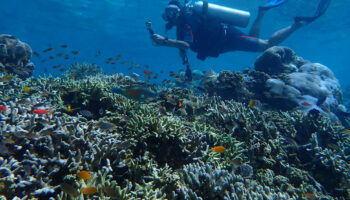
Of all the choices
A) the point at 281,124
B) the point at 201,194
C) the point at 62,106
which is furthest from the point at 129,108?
the point at 281,124

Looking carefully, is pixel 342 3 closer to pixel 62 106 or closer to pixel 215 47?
pixel 215 47

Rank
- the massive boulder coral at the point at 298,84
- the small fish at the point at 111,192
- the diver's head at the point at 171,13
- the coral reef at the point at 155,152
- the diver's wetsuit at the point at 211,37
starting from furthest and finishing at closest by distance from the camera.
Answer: the diver's wetsuit at the point at 211,37
the diver's head at the point at 171,13
the massive boulder coral at the point at 298,84
the coral reef at the point at 155,152
the small fish at the point at 111,192

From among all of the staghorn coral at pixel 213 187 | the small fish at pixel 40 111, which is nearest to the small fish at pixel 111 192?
the staghorn coral at pixel 213 187

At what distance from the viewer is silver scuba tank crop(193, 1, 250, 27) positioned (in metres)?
10.6

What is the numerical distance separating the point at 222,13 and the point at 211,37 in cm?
151

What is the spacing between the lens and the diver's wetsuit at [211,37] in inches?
420

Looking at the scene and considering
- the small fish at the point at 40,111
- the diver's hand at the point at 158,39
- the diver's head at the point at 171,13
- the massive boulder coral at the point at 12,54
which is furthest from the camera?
the diver's head at the point at 171,13

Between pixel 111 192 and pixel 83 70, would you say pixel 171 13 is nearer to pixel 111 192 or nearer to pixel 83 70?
pixel 83 70

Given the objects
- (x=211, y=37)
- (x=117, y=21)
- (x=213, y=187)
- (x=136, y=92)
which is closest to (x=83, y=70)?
(x=211, y=37)

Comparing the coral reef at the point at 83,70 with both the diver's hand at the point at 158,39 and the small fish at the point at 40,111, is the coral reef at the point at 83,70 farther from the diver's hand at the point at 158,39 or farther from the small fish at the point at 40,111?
the small fish at the point at 40,111

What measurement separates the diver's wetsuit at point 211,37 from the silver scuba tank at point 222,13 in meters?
0.27

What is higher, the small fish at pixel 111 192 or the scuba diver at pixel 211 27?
the scuba diver at pixel 211 27

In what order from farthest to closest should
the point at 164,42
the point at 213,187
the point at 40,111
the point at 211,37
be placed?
the point at 211,37 → the point at 164,42 → the point at 40,111 → the point at 213,187

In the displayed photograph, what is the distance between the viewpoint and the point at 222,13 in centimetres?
1080
